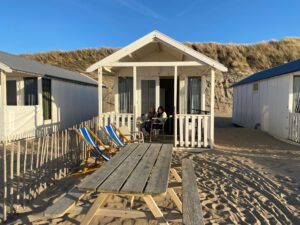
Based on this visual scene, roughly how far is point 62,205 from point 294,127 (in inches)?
→ 348

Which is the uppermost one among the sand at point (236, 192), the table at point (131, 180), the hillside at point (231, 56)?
the hillside at point (231, 56)

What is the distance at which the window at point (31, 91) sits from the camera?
1006 centimetres

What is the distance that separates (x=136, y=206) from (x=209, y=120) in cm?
443

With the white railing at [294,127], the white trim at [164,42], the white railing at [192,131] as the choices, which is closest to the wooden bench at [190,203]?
the white railing at [192,131]

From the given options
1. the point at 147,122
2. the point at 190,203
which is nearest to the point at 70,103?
the point at 147,122

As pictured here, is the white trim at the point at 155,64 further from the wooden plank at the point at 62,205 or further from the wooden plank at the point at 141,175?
the wooden plank at the point at 62,205

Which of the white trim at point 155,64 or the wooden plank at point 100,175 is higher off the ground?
the white trim at point 155,64

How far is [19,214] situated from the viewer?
10.3ft

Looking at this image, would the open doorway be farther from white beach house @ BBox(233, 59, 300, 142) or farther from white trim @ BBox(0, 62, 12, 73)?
white trim @ BBox(0, 62, 12, 73)

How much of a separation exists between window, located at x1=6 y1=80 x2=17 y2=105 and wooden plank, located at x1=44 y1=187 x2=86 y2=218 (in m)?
9.34

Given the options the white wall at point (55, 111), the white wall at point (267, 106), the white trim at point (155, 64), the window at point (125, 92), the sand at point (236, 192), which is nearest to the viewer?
the sand at point (236, 192)

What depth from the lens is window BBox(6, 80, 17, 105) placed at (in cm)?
1023

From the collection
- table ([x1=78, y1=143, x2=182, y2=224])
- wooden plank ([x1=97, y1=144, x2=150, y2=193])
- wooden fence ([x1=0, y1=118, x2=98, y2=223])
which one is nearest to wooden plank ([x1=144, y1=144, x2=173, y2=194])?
table ([x1=78, y1=143, x2=182, y2=224])

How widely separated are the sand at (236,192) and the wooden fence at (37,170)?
205 mm
